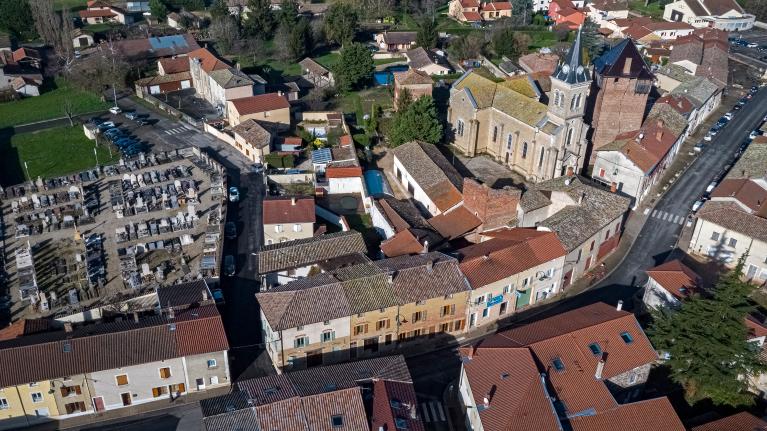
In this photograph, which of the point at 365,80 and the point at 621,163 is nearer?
the point at 621,163

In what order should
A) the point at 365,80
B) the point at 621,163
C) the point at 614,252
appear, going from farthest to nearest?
the point at 365,80
the point at 621,163
the point at 614,252

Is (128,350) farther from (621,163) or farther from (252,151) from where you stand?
(621,163)

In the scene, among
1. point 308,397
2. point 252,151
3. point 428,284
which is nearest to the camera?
point 308,397

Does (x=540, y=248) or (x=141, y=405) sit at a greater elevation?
(x=540, y=248)

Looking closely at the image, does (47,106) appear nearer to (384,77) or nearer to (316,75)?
(316,75)

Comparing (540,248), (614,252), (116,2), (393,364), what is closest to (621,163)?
(614,252)

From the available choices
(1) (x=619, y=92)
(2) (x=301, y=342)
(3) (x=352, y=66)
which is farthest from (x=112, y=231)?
(1) (x=619, y=92)

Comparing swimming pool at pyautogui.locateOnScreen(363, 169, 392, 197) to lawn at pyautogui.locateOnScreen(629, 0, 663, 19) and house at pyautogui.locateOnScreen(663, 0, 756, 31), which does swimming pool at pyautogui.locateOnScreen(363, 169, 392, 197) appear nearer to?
house at pyautogui.locateOnScreen(663, 0, 756, 31)
